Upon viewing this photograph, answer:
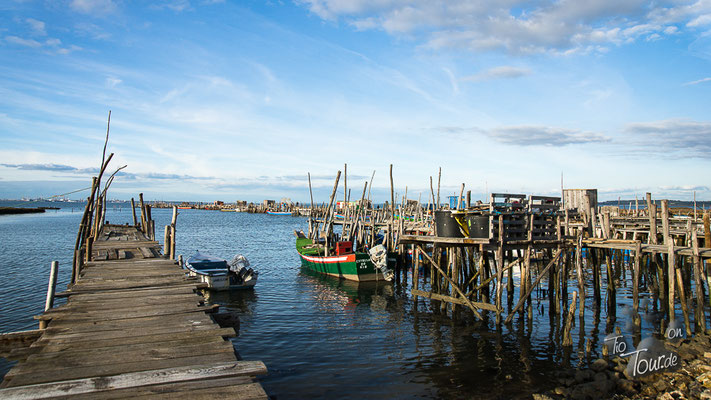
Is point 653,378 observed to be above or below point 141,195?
below

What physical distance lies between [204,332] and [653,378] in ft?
33.2

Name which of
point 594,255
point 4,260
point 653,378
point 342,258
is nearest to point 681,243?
point 594,255

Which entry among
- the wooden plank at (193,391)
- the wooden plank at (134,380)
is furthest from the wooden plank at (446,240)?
the wooden plank at (193,391)

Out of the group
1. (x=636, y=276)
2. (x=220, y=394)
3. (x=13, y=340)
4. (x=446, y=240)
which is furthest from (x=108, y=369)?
(x=636, y=276)

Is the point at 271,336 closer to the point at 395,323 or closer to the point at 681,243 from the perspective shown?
the point at 395,323

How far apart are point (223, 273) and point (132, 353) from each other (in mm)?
16517

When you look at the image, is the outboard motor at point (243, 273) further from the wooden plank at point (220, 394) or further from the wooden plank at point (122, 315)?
the wooden plank at point (220, 394)

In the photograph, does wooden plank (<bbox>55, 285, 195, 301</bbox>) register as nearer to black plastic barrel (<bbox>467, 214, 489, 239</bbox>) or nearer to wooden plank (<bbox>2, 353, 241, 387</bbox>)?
wooden plank (<bbox>2, 353, 241, 387</bbox>)

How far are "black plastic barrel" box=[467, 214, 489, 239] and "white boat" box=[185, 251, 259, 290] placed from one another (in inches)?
470

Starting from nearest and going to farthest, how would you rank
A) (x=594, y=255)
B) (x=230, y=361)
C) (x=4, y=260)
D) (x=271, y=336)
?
(x=230, y=361), (x=271, y=336), (x=594, y=255), (x=4, y=260)

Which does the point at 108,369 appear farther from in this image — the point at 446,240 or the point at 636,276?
the point at 636,276

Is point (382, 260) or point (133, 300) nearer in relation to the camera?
point (133, 300)

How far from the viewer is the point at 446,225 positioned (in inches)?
586

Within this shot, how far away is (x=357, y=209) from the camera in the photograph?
102 feet
